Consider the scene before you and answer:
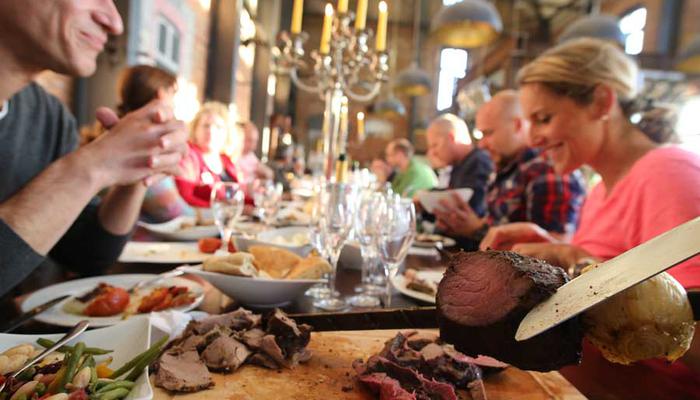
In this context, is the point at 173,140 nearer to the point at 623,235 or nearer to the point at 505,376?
the point at 505,376

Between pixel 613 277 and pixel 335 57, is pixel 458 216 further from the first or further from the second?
pixel 613 277

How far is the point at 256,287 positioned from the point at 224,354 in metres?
0.27

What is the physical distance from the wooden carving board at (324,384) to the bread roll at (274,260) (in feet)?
1.18

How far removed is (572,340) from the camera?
60cm

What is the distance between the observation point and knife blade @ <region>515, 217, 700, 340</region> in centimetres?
46

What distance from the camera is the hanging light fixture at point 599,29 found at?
4.84m

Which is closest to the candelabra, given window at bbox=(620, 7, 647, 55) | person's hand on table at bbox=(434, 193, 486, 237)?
person's hand on table at bbox=(434, 193, 486, 237)

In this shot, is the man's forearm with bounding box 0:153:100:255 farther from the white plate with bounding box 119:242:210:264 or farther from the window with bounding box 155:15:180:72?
the window with bounding box 155:15:180:72

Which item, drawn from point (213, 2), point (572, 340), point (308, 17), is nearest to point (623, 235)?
point (572, 340)

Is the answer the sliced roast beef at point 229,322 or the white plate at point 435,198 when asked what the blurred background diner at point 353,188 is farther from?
the sliced roast beef at point 229,322

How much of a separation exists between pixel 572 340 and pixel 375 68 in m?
2.68

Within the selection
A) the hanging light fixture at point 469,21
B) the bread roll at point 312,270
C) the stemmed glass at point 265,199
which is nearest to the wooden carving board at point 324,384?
the bread roll at point 312,270

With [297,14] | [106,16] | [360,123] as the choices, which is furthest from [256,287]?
[360,123]

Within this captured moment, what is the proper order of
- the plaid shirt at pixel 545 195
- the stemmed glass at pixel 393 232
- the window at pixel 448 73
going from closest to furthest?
1. the stemmed glass at pixel 393 232
2. the plaid shirt at pixel 545 195
3. the window at pixel 448 73
